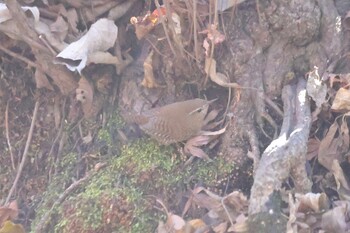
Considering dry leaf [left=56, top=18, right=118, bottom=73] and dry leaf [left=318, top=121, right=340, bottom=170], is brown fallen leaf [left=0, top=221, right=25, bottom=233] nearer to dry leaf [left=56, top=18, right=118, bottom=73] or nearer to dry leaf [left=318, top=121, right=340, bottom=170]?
dry leaf [left=56, top=18, right=118, bottom=73]

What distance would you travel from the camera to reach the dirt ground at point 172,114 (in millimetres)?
1748

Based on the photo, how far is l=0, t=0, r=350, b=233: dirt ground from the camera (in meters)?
1.75

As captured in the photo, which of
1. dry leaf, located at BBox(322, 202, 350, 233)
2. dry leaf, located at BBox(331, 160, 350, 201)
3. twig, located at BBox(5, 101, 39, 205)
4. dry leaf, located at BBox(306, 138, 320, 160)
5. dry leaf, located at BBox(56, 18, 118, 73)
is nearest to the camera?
dry leaf, located at BBox(322, 202, 350, 233)

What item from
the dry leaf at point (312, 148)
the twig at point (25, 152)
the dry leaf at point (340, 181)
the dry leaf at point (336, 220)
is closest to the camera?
the dry leaf at point (336, 220)

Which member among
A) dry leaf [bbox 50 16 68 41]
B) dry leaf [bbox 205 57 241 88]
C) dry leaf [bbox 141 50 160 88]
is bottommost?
dry leaf [bbox 205 57 241 88]

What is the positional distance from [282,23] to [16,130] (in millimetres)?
868

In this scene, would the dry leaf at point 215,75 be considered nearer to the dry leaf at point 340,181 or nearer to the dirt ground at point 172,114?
the dirt ground at point 172,114

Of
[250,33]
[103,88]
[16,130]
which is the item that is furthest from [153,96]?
[16,130]

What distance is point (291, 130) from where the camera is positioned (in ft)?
5.82

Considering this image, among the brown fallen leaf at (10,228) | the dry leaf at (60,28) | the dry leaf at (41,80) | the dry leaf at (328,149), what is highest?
the dry leaf at (60,28)

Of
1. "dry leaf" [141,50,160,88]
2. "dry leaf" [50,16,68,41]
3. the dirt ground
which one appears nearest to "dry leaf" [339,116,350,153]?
the dirt ground

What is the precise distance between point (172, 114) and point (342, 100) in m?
0.45

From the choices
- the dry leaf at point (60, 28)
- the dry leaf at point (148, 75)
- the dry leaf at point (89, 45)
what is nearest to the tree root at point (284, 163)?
the dry leaf at point (148, 75)

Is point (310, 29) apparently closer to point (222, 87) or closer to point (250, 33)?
point (250, 33)
